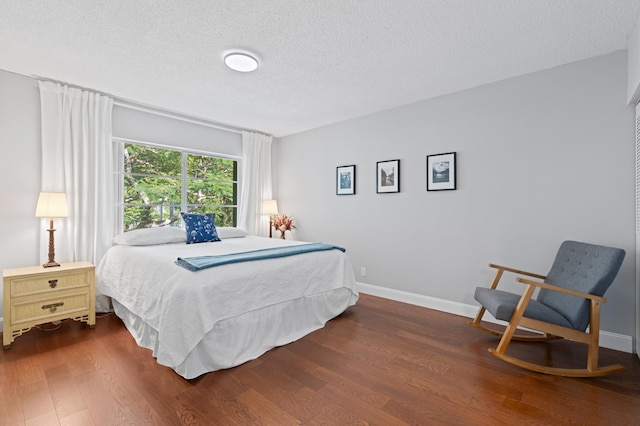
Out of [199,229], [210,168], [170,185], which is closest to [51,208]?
[199,229]

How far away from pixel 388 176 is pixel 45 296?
3.72m

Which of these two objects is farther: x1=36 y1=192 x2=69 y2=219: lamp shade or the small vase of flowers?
the small vase of flowers

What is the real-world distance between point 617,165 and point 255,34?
10.2 feet

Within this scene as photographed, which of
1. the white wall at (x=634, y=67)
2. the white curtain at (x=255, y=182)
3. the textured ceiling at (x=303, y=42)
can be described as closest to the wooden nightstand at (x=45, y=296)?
the textured ceiling at (x=303, y=42)

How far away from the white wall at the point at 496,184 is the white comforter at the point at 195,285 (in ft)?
3.35

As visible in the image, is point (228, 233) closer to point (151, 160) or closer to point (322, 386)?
point (151, 160)

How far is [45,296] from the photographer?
2.70 m

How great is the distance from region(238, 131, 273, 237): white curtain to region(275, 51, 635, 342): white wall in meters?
1.16

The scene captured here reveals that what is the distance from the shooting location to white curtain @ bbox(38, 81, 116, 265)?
3098 millimetres

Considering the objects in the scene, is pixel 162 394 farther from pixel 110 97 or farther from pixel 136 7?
pixel 110 97

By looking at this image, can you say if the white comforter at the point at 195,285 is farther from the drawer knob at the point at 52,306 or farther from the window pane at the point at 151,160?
the window pane at the point at 151,160

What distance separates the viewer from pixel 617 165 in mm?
2555

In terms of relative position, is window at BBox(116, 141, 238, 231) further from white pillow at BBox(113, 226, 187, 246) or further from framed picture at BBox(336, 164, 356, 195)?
framed picture at BBox(336, 164, 356, 195)

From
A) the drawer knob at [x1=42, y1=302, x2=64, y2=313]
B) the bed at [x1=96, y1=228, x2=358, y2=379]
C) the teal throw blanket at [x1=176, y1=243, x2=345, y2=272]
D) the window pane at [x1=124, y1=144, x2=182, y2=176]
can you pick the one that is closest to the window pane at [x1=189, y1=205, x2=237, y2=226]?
the window pane at [x1=124, y1=144, x2=182, y2=176]
